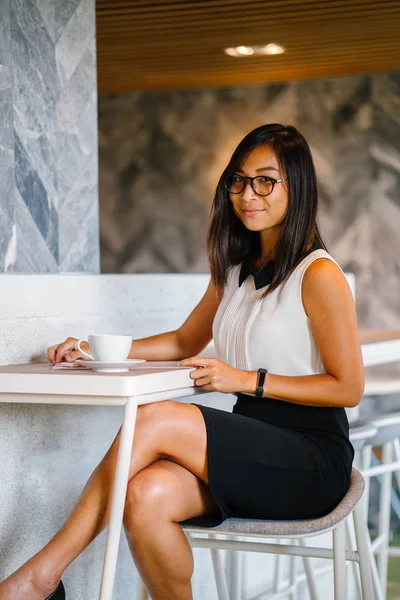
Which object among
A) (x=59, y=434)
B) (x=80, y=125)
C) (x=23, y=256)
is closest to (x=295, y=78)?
(x=80, y=125)

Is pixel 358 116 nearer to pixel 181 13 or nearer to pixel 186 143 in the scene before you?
pixel 186 143

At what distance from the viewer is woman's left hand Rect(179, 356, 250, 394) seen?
1.89 m

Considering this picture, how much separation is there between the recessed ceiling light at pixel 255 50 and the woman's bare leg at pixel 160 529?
4.34 metres

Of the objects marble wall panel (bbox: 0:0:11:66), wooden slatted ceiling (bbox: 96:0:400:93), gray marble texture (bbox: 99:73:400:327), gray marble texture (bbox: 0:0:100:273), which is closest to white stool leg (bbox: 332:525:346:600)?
gray marble texture (bbox: 0:0:100:273)

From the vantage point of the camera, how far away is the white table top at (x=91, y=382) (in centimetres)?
167

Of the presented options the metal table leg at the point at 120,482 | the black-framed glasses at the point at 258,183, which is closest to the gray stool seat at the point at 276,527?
the metal table leg at the point at 120,482

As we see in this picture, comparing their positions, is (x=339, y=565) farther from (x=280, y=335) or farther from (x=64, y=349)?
(x=64, y=349)

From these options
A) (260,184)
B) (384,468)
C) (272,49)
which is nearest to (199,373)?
(260,184)

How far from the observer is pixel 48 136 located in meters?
3.04

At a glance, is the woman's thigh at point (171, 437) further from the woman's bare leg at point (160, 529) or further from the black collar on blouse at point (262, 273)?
the black collar on blouse at point (262, 273)

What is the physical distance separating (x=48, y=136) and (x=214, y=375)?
Answer: 1405mm

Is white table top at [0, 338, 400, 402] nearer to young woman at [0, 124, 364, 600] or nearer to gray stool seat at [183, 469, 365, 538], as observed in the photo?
young woman at [0, 124, 364, 600]

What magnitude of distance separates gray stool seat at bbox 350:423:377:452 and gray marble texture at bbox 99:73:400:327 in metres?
4.11

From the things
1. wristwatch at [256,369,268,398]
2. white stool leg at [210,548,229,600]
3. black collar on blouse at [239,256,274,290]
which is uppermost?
black collar on blouse at [239,256,274,290]
